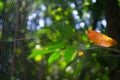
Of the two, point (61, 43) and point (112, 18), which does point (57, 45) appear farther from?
point (112, 18)

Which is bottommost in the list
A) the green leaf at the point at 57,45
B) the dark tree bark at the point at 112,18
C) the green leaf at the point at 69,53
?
the green leaf at the point at 69,53

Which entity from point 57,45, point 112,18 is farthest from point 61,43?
point 112,18

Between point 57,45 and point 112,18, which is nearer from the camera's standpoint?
point 57,45

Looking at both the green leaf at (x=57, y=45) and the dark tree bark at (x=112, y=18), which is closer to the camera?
the green leaf at (x=57, y=45)

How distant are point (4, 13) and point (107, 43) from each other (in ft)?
1.14

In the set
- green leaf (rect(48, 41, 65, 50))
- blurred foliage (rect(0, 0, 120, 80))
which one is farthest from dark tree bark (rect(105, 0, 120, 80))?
green leaf (rect(48, 41, 65, 50))

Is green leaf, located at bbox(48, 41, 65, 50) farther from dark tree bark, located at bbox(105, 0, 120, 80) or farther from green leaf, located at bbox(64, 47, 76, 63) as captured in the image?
dark tree bark, located at bbox(105, 0, 120, 80)

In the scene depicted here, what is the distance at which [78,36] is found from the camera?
1.45 meters

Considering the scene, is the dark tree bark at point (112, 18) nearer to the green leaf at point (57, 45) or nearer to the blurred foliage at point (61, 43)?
the blurred foliage at point (61, 43)

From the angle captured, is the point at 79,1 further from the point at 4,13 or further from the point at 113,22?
the point at 4,13

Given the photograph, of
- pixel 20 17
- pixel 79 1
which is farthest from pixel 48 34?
pixel 20 17

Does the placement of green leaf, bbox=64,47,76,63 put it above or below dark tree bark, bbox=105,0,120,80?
below

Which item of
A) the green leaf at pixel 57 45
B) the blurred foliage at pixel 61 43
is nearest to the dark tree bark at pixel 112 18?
the blurred foliage at pixel 61 43

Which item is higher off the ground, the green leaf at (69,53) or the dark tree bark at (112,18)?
the dark tree bark at (112,18)
